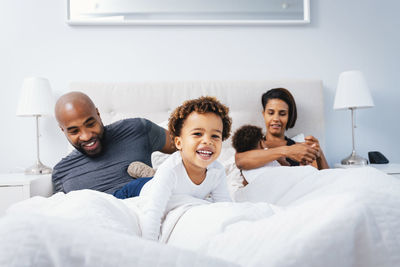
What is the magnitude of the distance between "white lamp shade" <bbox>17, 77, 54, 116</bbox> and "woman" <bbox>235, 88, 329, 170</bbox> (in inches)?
47.8

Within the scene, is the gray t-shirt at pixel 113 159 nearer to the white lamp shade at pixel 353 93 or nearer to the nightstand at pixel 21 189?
the nightstand at pixel 21 189

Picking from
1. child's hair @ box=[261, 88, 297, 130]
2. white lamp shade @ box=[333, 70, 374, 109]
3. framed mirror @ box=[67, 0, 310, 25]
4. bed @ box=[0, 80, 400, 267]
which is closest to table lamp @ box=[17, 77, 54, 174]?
framed mirror @ box=[67, 0, 310, 25]

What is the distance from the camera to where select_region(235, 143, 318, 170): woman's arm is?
1.49 metres

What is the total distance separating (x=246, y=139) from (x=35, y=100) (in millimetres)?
1287

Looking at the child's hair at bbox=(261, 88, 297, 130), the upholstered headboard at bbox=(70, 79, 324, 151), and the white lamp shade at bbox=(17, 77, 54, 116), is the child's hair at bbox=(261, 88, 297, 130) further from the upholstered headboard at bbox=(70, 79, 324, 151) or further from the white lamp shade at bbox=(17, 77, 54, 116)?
the white lamp shade at bbox=(17, 77, 54, 116)

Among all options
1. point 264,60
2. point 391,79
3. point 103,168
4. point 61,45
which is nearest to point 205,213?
point 103,168

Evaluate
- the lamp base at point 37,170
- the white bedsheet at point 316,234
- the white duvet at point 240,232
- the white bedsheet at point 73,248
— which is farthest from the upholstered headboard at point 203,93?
the white bedsheet at point 73,248

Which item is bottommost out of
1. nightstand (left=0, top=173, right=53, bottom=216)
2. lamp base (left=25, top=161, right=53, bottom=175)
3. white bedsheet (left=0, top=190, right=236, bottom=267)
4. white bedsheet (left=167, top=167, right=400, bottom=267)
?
nightstand (left=0, top=173, right=53, bottom=216)

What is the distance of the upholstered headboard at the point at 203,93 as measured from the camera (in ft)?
6.51

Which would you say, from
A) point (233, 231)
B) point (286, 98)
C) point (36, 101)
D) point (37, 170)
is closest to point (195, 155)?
point (233, 231)

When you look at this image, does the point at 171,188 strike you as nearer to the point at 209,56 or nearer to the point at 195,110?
the point at 195,110

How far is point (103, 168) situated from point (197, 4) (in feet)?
4.77

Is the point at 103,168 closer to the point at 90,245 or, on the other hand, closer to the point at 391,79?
the point at 90,245

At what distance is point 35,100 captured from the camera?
189cm
